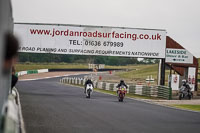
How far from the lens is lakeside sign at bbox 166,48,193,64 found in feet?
116

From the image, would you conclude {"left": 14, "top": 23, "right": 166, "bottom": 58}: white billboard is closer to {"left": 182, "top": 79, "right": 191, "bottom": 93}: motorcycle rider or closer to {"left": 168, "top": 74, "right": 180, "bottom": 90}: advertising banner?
{"left": 168, "top": 74, "right": 180, "bottom": 90}: advertising banner

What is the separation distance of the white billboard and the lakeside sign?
2409mm

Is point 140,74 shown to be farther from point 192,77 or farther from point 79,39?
point 79,39

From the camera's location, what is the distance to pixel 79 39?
3388 cm

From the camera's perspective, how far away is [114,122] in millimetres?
12961

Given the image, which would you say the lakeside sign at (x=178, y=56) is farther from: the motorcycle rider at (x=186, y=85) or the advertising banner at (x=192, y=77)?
the motorcycle rider at (x=186, y=85)

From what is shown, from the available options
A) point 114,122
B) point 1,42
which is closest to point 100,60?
point 114,122

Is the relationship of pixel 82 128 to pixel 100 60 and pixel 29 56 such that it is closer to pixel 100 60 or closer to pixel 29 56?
pixel 29 56

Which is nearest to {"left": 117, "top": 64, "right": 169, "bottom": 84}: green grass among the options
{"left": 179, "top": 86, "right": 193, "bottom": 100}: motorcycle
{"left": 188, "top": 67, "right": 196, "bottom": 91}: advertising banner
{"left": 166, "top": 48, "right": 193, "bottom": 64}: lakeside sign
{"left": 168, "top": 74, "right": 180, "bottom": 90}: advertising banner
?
{"left": 188, "top": 67, "right": 196, "bottom": 91}: advertising banner

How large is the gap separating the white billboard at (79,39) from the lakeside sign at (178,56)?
241 centimetres

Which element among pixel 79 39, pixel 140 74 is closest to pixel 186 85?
pixel 79 39

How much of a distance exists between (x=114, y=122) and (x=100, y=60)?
131m

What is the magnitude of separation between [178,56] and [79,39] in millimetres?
8122

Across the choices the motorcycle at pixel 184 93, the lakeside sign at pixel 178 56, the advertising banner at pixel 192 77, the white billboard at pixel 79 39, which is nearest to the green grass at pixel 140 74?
the advertising banner at pixel 192 77
